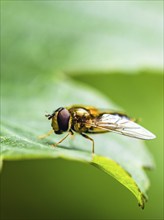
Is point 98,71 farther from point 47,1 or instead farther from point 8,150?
point 8,150

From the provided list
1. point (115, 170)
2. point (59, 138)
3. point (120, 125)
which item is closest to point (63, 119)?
point (59, 138)

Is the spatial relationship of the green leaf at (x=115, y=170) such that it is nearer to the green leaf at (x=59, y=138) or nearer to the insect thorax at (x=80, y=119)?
the green leaf at (x=59, y=138)

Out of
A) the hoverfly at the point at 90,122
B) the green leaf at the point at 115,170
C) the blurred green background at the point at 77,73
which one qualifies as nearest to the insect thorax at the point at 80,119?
the hoverfly at the point at 90,122

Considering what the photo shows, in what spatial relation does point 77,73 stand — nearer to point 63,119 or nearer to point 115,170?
point 63,119

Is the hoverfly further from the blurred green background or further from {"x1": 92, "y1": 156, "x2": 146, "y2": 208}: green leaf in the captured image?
{"x1": 92, "y1": 156, "x2": 146, "y2": 208}: green leaf

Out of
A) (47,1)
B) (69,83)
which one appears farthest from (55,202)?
(47,1)

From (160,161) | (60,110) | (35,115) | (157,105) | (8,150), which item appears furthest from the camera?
(157,105)
